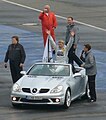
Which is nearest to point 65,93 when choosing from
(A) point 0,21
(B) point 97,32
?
(B) point 97,32

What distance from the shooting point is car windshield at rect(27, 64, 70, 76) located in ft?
69.9

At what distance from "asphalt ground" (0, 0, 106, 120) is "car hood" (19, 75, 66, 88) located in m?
0.68

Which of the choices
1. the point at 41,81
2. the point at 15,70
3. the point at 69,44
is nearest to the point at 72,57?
the point at 69,44

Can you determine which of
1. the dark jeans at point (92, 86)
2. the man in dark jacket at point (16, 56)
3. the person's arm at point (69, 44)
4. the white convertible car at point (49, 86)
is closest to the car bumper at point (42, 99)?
the white convertible car at point (49, 86)

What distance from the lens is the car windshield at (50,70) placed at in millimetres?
21297

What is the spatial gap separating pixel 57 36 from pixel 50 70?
13.3 m

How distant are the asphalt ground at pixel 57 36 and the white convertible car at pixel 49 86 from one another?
0.29 m

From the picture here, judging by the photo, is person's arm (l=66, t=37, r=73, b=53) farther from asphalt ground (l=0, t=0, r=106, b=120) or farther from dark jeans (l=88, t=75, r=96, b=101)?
dark jeans (l=88, t=75, r=96, b=101)

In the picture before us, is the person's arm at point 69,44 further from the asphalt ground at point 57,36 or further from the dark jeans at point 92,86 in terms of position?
the dark jeans at point 92,86

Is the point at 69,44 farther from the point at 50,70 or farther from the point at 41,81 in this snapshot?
the point at 41,81

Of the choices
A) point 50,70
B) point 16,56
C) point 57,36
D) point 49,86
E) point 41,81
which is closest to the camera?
point 49,86

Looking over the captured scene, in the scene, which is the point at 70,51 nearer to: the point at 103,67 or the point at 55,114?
the point at 103,67

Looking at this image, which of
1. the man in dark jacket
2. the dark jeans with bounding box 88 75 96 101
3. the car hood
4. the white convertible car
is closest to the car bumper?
the white convertible car

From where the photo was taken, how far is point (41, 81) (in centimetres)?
2055
